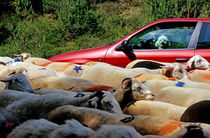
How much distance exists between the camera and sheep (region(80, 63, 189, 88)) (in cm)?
441

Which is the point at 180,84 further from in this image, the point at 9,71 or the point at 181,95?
the point at 9,71

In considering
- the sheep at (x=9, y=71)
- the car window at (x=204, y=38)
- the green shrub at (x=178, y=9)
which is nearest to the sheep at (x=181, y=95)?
the sheep at (x=9, y=71)

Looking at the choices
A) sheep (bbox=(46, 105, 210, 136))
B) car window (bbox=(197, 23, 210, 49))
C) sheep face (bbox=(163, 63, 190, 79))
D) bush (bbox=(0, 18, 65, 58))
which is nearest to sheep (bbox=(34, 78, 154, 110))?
sheep (bbox=(46, 105, 210, 136))

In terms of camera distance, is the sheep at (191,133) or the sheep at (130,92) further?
the sheep at (130,92)

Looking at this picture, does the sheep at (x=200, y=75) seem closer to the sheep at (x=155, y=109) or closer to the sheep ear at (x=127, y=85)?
the sheep ear at (x=127, y=85)

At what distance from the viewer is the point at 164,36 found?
21.6 feet

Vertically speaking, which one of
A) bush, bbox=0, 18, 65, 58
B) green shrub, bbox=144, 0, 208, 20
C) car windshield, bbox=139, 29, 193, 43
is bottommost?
bush, bbox=0, 18, 65, 58

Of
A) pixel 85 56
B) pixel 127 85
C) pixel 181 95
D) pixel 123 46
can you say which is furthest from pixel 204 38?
pixel 127 85

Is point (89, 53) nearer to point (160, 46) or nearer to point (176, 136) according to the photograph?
point (160, 46)

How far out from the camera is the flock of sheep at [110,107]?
2162 millimetres

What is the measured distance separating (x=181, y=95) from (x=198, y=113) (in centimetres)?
78

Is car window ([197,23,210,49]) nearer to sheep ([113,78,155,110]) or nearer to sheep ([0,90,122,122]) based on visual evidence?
sheep ([113,78,155,110])

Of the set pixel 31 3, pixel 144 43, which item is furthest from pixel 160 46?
pixel 31 3

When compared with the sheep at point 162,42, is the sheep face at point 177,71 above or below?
below
